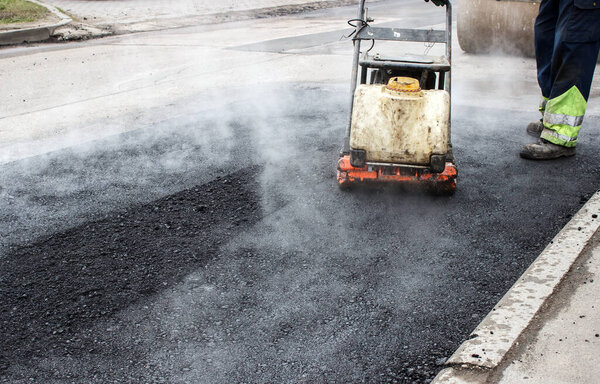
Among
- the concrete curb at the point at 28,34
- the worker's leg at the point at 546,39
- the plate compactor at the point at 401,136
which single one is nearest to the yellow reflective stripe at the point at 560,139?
the worker's leg at the point at 546,39

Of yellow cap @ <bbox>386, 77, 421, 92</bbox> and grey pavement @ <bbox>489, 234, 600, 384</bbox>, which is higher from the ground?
yellow cap @ <bbox>386, 77, 421, 92</bbox>

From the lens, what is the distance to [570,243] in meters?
2.79

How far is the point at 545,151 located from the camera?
4.10 meters

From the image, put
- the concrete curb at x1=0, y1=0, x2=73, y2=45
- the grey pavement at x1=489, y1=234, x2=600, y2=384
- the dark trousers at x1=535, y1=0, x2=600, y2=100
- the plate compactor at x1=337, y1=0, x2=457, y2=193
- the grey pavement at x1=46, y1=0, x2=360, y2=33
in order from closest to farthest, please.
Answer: the grey pavement at x1=489, y1=234, x2=600, y2=384, the plate compactor at x1=337, y1=0, x2=457, y2=193, the dark trousers at x1=535, y1=0, x2=600, y2=100, the concrete curb at x1=0, y1=0, x2=73, y2=45, the grey pavement at x1=46, y1=0, x2=360, y2=33

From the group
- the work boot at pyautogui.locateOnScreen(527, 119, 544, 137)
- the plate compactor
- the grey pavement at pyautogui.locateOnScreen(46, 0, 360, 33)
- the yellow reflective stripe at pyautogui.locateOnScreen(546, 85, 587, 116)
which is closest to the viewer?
the plate compactor

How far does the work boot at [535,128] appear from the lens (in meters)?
Answer: 4.71

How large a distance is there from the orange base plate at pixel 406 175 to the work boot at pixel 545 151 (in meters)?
1.01

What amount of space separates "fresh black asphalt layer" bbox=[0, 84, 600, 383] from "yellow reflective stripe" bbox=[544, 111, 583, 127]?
26 centimetres

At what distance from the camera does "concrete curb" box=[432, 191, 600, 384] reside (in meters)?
2.00

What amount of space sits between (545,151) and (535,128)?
0.70m

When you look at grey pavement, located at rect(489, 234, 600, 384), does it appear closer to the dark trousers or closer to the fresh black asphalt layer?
the fresh black asphalt layer

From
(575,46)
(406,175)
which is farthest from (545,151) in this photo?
(406,175)

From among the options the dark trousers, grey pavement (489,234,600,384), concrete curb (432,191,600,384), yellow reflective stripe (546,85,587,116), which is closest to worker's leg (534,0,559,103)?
the dark trousers

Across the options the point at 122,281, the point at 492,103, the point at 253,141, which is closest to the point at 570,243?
the point at 122,281
